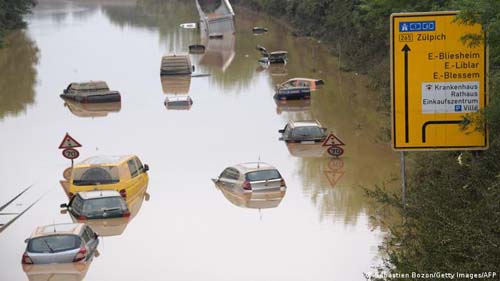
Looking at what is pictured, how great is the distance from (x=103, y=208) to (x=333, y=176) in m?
9.74

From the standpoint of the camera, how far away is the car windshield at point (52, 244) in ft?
72.8

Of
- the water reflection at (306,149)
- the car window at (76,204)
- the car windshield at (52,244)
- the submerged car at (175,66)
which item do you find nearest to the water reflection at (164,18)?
the submerged car at (175,66)

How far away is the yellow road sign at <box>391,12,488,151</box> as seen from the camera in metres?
16.7

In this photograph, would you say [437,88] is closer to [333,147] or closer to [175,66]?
[333,147]

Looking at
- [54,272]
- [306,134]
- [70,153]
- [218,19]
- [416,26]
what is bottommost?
[54,272]

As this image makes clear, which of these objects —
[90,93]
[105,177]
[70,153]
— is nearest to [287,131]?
[70,153]

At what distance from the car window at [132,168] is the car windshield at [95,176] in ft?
4.20

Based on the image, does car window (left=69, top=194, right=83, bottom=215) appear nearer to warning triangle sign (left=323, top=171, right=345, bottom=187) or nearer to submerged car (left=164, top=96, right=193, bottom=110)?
warning triangle sign (left=323, top=171, right=345, bottom=187)

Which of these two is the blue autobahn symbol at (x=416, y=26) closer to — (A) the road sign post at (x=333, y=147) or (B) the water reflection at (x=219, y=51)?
(A) the road sign post at (x=333, y=147)

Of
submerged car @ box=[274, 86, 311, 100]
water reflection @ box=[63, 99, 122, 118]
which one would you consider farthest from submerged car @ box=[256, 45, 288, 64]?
water reflection @ box=[63, 99, 122, 118]

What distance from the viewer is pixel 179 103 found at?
5206 cm

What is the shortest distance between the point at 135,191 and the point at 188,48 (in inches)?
2188

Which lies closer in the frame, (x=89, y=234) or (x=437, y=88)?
(x=437, y=88)

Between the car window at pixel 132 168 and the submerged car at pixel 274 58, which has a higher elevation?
the submerged car at pixel 274 58
